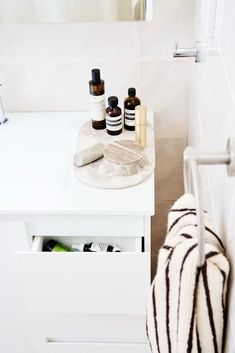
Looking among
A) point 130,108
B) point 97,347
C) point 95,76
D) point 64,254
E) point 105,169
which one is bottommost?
point 97,347

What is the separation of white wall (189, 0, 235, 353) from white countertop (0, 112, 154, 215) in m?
0.25

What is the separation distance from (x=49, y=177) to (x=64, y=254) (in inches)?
9.3

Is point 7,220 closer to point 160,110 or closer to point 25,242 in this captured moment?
point 25,242

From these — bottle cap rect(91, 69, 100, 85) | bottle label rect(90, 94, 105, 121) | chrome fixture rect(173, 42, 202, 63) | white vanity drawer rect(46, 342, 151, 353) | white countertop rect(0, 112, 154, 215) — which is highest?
chrome fixture rect(173, 42, 202, 63)

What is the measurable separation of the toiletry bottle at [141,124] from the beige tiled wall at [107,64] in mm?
204

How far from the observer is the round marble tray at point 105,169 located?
116 centimetres

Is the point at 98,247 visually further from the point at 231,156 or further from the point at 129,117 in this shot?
the point at 231,156

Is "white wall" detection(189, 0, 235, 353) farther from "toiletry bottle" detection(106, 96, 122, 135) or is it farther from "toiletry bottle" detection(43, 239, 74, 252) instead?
"toiletry bottle" detection(43, 239, 74, 252)

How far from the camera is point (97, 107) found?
4.30 ft

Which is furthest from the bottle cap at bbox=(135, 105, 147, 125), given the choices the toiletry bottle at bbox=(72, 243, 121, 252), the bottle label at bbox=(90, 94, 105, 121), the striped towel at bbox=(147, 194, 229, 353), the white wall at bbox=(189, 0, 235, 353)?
the striped towel at bbox=(147, 194, 229, 353)

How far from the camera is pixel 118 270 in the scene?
1.11 m

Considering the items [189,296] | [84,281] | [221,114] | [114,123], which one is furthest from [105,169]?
[189,296]

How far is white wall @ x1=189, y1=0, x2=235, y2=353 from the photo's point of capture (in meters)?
0.63

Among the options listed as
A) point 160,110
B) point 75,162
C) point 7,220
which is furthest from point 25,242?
point 160,110
